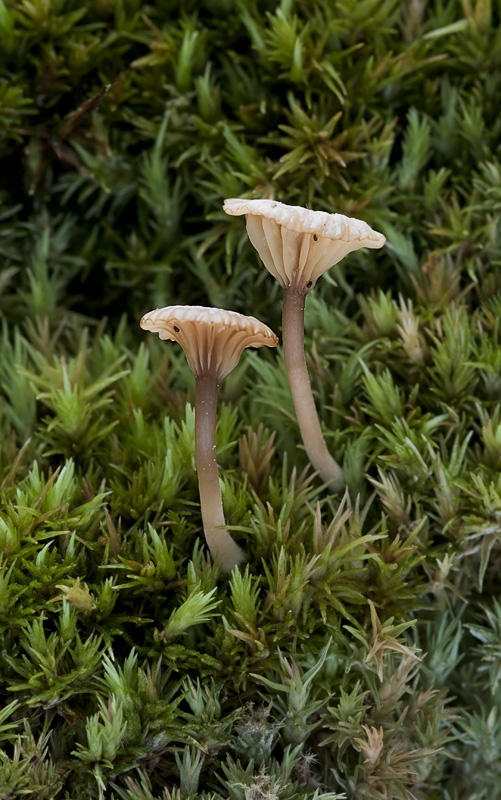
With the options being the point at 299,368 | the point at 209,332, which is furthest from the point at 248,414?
the point at 209,332

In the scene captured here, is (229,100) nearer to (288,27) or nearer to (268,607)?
(288,27)

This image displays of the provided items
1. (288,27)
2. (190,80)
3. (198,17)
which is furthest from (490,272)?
(198,17)

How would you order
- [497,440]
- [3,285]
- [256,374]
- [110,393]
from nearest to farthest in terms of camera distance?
[497,440] → [110,393] → [256,374] → [3,285]

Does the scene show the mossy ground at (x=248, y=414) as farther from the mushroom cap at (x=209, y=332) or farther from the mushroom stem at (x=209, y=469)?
the mushroom cap at (x=209, y=332)

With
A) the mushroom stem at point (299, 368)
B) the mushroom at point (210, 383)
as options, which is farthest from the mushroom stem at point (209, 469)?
the mushroom stem at point (299, 368)

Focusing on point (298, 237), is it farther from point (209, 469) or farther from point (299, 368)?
point (209, 469)

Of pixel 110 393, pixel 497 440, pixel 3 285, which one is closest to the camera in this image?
pixel 497 440
